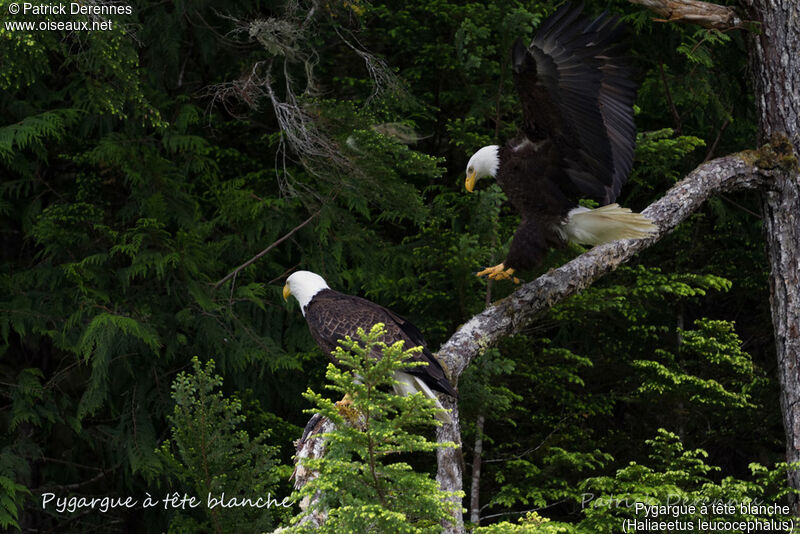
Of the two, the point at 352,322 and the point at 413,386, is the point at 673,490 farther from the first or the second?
the point at 352,322

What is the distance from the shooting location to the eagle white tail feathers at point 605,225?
4.38m

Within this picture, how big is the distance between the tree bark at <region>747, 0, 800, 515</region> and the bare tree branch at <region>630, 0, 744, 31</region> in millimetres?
207

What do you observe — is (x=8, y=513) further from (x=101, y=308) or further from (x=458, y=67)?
(x=458, y=67)

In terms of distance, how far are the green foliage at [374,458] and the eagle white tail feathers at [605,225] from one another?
2.36 m

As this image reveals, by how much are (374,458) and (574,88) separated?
252 centimetres

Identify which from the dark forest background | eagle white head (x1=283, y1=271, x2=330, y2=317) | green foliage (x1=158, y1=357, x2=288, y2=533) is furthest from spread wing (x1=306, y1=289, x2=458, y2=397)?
the dark forest background

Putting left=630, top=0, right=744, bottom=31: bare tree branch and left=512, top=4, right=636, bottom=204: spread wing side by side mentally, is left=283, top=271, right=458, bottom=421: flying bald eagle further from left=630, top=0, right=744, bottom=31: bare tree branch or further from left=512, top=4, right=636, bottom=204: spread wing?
left=630, top=0, right=744, bottom=31: bare tree branch

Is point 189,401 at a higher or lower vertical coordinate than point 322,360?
lower

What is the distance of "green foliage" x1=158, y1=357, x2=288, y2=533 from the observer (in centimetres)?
394

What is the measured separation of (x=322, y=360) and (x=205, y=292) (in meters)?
0.95

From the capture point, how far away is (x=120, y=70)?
4621 millimetres

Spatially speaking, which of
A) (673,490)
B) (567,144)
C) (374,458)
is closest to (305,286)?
(567,144)

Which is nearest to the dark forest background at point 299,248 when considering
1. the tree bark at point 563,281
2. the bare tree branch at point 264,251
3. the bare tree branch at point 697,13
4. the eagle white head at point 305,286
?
the bare tree branch at point 264,251

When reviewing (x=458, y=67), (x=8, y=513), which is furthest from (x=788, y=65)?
(x=8, y=513)
